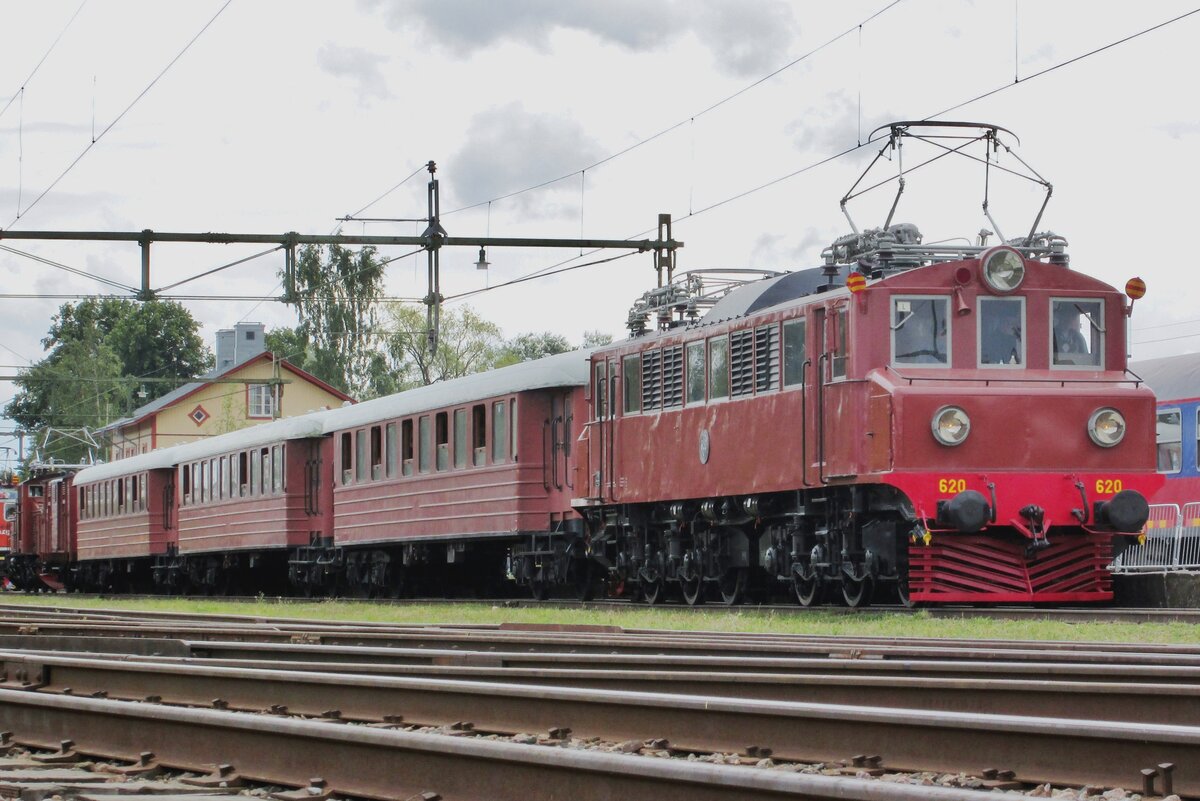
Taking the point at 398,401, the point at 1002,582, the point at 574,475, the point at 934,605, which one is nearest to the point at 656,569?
the point at 574,475

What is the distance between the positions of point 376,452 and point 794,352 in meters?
12.7

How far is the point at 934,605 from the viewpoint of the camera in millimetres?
18391

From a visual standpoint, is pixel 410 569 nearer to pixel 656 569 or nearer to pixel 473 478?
pixel 473 478

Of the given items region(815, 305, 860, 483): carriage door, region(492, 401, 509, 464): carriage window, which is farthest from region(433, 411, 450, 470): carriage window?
region(815, 305, 860, 483): carriage door

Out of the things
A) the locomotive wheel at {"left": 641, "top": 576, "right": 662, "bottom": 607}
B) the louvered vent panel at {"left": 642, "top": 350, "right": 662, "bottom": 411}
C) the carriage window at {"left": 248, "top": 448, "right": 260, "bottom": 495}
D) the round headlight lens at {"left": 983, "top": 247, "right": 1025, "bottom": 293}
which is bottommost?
the locomotive wheel at {"left": 641, "top": 576, "right": 662, "bottom": 607}

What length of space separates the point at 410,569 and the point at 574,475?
7.32 metres

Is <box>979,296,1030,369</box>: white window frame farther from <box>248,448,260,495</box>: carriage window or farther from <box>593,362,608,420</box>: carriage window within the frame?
<box>248,448,260,495</box>: carriage window

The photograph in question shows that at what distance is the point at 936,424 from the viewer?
15.9m

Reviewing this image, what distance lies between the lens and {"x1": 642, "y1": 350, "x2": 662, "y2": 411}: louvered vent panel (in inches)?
789

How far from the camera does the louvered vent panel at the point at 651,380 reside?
65.7ft

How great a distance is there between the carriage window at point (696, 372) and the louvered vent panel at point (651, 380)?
779 mm

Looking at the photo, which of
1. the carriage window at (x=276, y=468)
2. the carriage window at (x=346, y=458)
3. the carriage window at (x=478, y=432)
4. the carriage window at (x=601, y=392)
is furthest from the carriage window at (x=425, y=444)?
the carriage window at (x=276, y=468)

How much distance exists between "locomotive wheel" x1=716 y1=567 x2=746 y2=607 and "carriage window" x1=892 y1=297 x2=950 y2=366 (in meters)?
3.92

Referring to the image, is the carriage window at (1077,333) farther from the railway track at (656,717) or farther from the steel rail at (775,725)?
the steel rail at (775,725)
